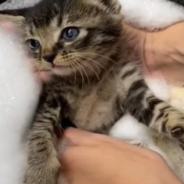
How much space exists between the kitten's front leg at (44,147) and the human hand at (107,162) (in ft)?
0.19

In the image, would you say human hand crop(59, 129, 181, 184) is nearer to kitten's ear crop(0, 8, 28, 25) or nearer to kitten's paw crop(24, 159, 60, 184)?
kitten's paw crop(24, 159, 60, 184)

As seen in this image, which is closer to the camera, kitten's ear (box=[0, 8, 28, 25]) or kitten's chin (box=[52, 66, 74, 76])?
kitten's chin (box=[52, 66, 74, 76])

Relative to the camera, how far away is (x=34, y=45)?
1.19 m

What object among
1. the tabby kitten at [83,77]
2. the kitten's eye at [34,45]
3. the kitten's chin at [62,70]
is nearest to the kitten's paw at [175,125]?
the tabby kitten at [83,77]

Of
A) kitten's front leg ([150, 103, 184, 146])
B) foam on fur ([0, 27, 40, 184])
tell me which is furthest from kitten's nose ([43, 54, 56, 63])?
kitten's front leg ([150, 103, 184, 146])

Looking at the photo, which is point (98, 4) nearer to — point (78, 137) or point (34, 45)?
point (34, 45)

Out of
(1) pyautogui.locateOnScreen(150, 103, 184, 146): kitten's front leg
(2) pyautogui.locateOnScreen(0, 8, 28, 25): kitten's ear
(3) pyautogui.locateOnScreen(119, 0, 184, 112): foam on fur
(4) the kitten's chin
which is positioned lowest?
(1) pyautogui.locateOnScreen(150, 103, 184, 146): kitten's front leg

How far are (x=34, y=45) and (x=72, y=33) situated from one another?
14cm

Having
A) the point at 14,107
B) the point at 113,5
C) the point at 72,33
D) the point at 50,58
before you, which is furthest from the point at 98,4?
the point at 14,107

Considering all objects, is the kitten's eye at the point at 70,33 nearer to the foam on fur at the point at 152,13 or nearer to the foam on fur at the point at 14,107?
the foam on fur at the point at 14,107

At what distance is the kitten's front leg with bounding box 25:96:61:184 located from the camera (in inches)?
41.0

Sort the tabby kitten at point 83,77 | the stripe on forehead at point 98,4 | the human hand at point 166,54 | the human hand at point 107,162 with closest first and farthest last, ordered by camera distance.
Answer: the human hand at point 107,162 → the tabby kitten at point 83,77 → the stripe on forehead at point 98,4 → the human hand at point 166,54

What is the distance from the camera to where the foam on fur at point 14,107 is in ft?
3.66

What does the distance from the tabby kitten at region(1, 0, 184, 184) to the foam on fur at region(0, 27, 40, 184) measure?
1.5 inches
